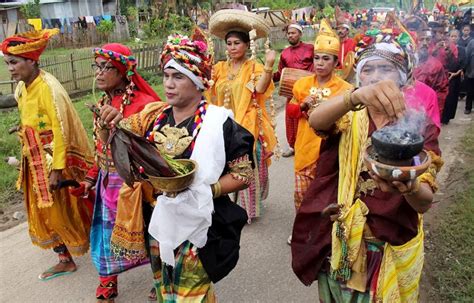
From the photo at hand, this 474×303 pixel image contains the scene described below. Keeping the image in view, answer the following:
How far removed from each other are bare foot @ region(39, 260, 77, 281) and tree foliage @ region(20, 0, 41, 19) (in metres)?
29.3

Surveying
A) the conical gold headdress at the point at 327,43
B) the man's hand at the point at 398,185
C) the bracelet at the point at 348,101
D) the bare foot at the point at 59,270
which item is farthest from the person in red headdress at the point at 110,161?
the man's hand at the point at 398,185

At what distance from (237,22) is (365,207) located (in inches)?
127

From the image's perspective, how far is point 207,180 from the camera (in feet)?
7.80

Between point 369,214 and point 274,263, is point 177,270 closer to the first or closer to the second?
point 369,214

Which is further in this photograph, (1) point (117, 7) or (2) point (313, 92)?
(1) point (117, 7)

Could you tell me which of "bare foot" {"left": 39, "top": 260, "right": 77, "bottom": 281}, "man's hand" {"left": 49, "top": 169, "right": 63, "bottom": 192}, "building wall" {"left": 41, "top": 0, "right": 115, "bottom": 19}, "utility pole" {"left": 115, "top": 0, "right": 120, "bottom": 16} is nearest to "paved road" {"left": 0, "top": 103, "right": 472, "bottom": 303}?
"bare foot" {"left": 39, "top": 260, "right": 77, "bottom": 281}

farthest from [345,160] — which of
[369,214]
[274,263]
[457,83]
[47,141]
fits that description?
[457,83]

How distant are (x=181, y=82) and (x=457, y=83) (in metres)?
9.23

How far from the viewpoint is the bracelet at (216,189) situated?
8.05 feet

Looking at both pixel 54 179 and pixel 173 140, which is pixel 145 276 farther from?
pixel 173 140

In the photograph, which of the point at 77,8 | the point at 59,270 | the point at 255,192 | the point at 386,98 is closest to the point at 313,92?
the point at 255,192

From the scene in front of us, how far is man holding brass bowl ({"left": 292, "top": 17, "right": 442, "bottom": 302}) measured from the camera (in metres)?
2.16

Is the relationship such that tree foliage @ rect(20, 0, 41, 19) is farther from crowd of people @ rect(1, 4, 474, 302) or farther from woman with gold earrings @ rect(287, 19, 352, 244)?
woman with gold earrings @ rect(287, 19, 352, 244)

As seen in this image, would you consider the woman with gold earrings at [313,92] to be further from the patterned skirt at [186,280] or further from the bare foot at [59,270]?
the bare foot at [59,270]
